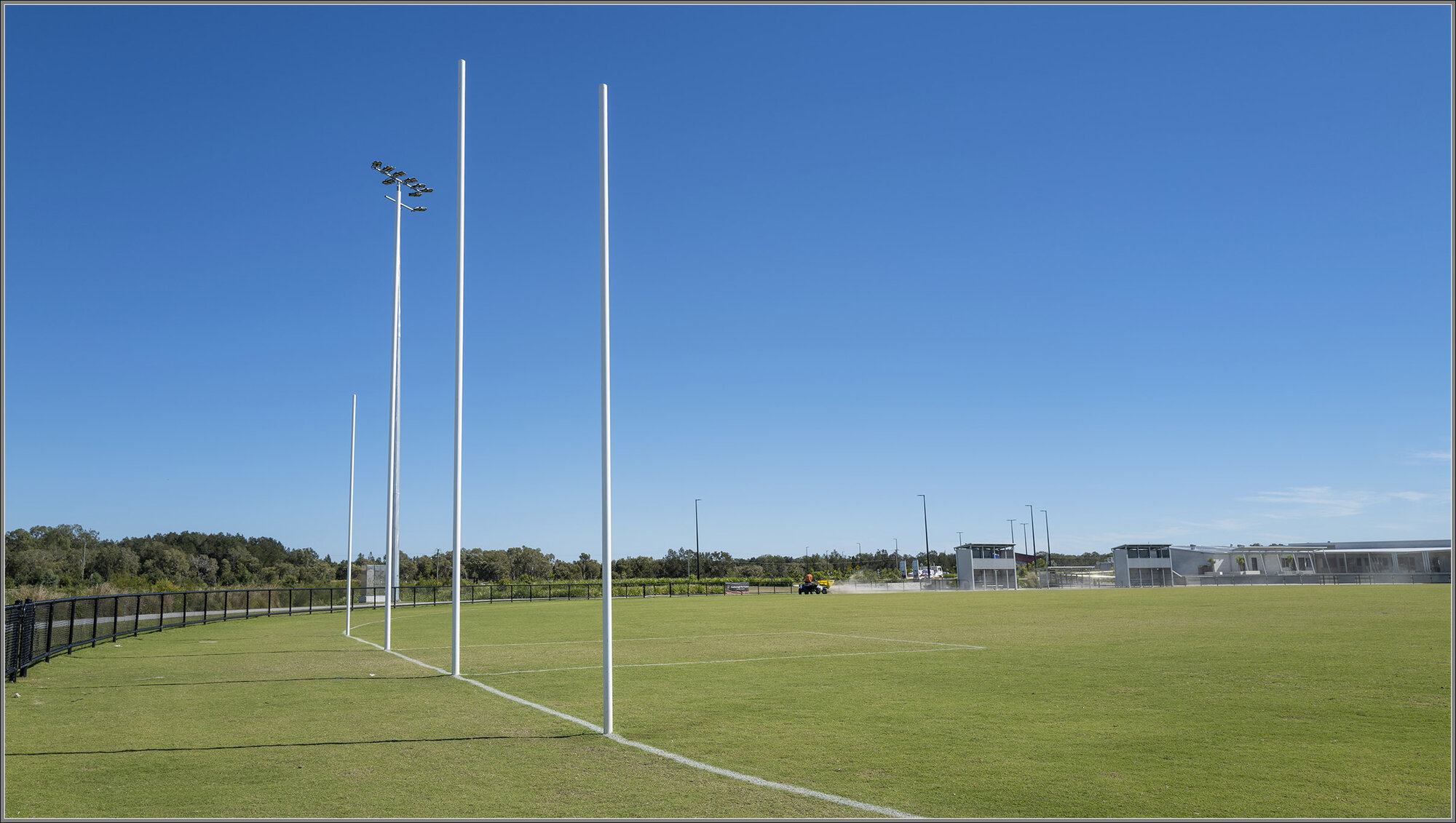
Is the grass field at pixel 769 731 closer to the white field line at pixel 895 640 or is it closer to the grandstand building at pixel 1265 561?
the white field line at pixel 895 640

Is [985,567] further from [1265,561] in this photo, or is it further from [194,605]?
[194,605]

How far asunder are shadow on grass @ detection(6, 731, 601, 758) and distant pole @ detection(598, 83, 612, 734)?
27.0 inches

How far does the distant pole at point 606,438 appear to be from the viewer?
10.8m

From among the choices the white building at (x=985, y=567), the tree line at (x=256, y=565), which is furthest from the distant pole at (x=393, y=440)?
the white building at (x=985, y=567)

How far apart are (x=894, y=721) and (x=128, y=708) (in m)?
11.1

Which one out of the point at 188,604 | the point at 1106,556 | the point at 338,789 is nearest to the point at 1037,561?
the point at 1106,556

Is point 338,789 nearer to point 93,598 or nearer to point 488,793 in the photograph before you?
Result: point 488,793

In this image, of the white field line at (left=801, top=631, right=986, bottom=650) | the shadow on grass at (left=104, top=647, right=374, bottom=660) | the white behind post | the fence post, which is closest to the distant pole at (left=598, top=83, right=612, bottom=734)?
the white behind post

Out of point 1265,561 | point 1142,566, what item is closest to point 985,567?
point 1142,566

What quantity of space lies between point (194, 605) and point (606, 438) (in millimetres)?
34624

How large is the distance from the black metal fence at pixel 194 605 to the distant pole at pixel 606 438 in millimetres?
12122

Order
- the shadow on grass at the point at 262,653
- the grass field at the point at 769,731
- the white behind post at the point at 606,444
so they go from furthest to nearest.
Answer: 1. the shadow on grass at the point at 262,653
2. the white behind post at the point at 606,444
3. the grass field at the point at 769,731

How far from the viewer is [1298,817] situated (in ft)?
22.1

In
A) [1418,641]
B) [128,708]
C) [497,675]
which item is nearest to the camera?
[128,708]
